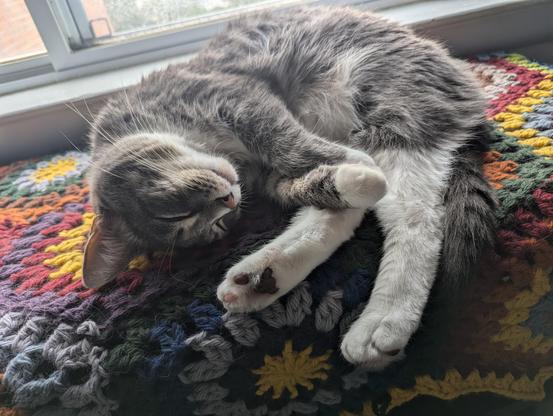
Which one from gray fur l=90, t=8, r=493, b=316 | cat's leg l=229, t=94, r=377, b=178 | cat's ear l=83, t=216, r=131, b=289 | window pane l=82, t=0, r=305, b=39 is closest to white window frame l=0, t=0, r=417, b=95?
window pane l=82, t=0, r=305, b=39

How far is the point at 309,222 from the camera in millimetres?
852

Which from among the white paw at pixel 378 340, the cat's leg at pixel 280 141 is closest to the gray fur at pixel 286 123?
the cat's leg at pixel 280 141

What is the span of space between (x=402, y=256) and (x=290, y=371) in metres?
0.27

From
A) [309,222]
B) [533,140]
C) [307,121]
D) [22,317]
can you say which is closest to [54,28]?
[307,121]

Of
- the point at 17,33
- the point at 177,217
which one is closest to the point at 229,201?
the point at 177,217

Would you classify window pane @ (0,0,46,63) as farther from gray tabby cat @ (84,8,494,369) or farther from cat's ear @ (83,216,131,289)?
cat's ear @ (83,216,131,289)

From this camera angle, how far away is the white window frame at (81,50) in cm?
154

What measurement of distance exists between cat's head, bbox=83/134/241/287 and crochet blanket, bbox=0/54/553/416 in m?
0.05

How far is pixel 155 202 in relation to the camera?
2.87 feet

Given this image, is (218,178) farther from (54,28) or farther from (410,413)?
(54,28)

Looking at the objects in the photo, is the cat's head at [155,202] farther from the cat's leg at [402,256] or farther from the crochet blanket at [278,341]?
the cat's leg at [402,256]

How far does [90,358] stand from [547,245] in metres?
0.77

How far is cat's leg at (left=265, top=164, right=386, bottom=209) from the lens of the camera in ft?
2.56

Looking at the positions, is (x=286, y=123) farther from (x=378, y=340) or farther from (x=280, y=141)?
(x=378, y=340)
